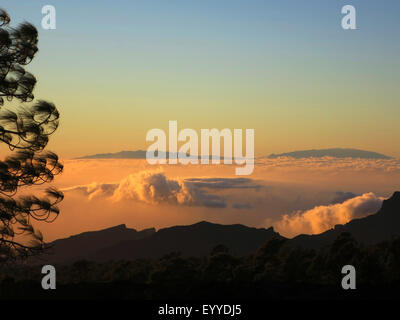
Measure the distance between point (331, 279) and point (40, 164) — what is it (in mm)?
34721

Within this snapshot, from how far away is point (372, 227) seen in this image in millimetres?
181750

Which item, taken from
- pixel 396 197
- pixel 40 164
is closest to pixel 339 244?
pixel 40 164

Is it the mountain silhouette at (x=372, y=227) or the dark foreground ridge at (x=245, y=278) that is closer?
the dark foreground ridge at (x=245, y=278)

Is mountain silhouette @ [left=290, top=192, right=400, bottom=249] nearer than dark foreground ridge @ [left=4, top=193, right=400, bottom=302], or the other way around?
dark foreground ridge @ [left=4, top=193, right=400, bottom=302]

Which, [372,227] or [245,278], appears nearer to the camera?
[245,278]

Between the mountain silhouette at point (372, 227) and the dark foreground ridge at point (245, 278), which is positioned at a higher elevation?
the dark foreground ridge at point (245, 278)

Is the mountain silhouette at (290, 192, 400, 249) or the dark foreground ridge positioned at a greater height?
the dark foreground ridge

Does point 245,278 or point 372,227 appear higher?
point 245,278

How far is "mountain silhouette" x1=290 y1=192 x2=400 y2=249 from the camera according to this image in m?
177

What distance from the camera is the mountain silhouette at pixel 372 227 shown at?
17725 centimetres
